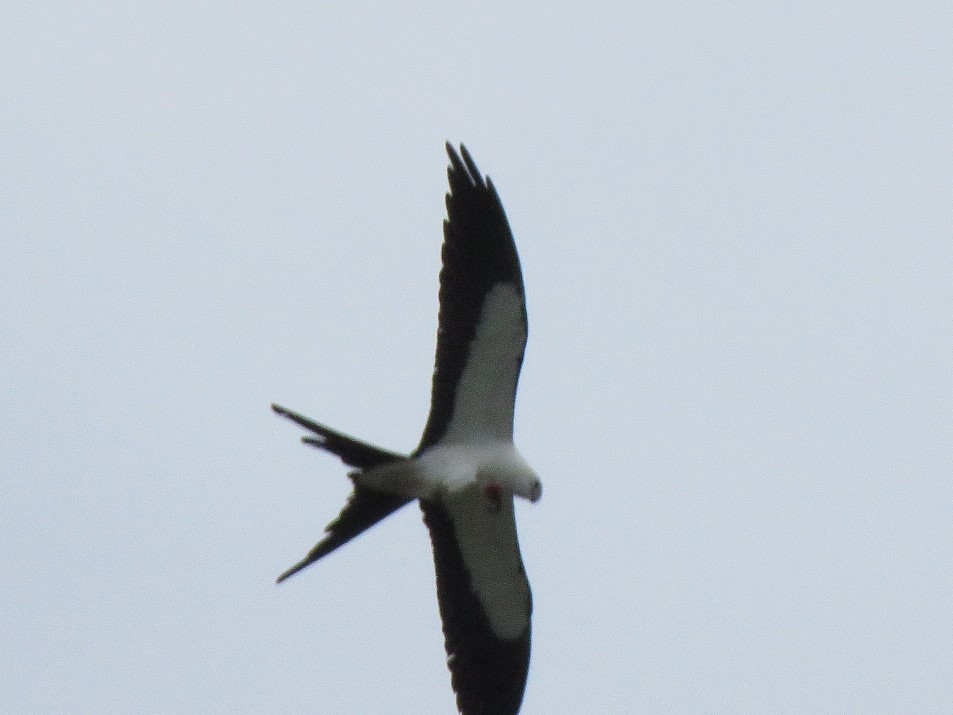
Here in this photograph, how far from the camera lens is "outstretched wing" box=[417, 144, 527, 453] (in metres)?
8.89

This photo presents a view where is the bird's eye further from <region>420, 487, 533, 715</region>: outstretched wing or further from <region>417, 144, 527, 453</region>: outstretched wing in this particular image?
<region>417, 144, 527, 453</region>: outstretched wing

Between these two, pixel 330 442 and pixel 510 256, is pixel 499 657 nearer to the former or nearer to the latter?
pixel 330 442

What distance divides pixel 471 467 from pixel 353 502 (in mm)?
790

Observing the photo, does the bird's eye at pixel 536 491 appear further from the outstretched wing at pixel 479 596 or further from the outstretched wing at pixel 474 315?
the outstretched wing at pixel 474 315

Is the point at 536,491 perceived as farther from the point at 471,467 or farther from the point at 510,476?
the point at 471,467

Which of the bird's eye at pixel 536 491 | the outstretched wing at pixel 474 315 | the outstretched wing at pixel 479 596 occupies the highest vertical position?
the outstretched wing at pixel 474 315

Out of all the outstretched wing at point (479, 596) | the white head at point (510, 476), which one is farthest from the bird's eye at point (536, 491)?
the outstretched wing at point (479, 596)

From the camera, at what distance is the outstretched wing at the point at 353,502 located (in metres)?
8.73

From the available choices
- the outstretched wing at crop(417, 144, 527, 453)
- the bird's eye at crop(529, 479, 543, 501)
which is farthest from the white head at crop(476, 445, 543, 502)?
the outstretched wing at crop(417, 144, 527, 453)

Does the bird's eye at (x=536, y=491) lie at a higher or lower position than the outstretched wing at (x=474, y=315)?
lower

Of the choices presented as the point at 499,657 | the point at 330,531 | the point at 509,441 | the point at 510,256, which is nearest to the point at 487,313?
the point at 510,256

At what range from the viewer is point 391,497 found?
9.19 metres

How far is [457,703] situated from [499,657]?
44cm

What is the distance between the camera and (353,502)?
9031mm
